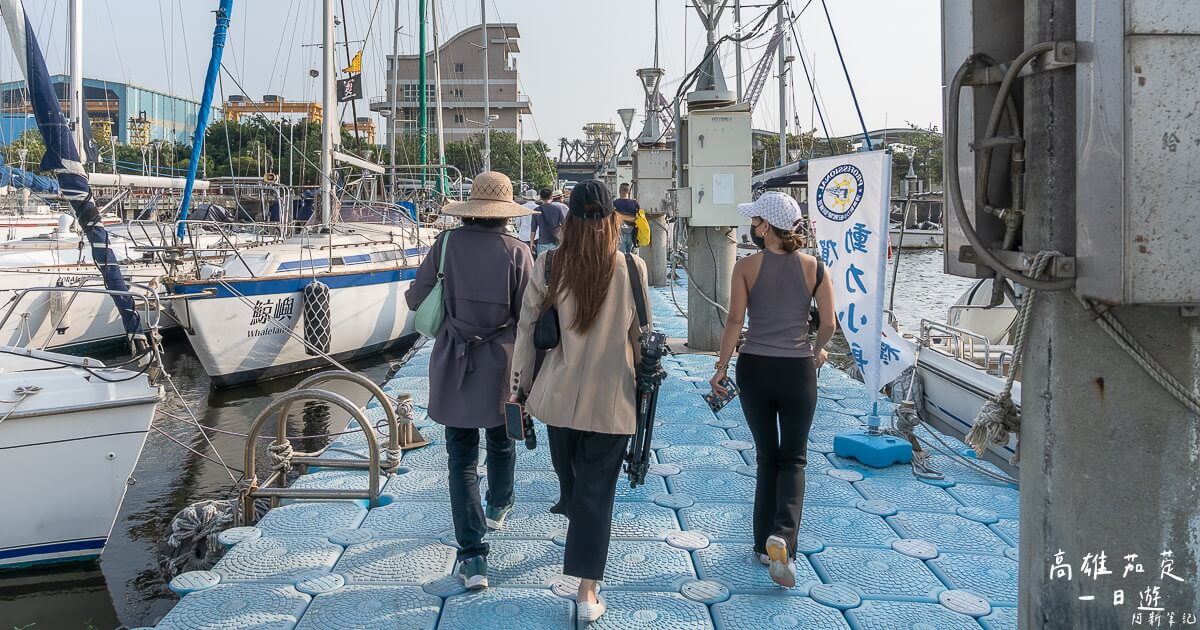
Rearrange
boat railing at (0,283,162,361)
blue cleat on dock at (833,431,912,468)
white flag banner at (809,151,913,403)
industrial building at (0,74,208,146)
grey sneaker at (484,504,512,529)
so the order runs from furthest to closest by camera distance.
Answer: industrial building at (0,74,208,146), boat railing at (0,283,162,361), white flag banner at (809,151,913,403), blue cleat on dock at (833,431,912,468), grey sneaker at (484,504,512,529)

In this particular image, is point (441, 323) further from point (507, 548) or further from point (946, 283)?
point (946, 283)

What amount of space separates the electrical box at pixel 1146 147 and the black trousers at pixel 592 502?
1.94 meters

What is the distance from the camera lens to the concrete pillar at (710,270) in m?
9.03

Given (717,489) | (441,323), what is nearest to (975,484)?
(717,489)

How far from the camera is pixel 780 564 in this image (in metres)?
3.62

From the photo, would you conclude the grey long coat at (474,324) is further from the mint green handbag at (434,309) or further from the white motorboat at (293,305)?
the white motorboat at (293,305)

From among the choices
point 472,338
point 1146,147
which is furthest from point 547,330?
point 1146,147

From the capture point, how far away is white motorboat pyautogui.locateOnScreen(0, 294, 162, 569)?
5.52 m

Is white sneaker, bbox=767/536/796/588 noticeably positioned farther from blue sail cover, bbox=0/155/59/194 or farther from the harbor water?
blue sail cover, bbox=0/155/59/194

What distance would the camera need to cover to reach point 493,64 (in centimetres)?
8181

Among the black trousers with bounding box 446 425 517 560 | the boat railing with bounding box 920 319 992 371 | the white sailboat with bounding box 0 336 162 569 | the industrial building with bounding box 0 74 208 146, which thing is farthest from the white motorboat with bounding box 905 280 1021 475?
the industrial building with bounding box 0 74 208 146

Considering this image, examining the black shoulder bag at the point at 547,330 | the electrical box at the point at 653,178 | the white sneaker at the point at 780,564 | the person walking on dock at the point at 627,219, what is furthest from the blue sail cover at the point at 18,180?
the white sneaker at the point at 780,564

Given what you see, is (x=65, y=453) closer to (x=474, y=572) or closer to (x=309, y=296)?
(x=474, y=572)

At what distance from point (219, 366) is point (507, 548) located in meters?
9.88
